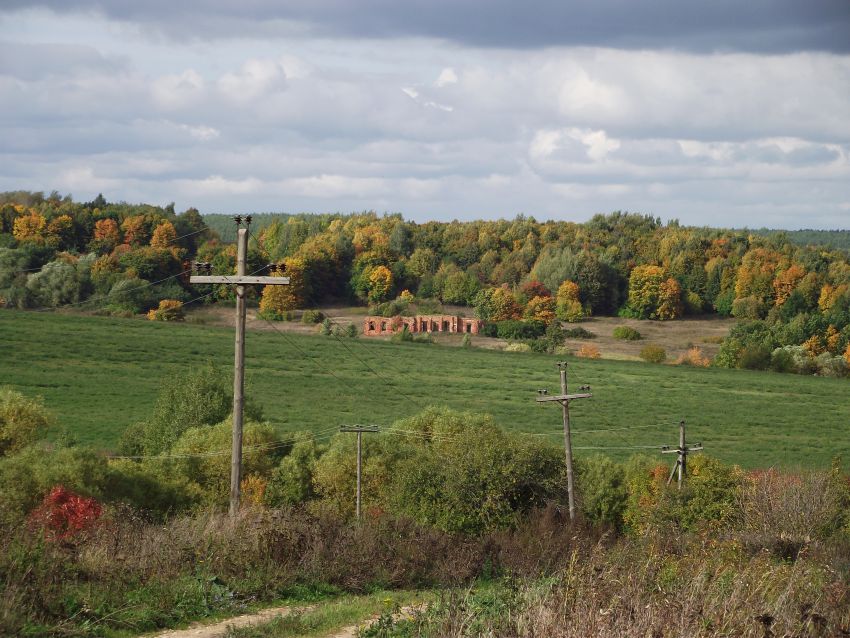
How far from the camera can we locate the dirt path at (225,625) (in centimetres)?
945

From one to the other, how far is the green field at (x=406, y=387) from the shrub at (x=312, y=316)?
835 centimetres

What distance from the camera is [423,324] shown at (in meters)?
99.4

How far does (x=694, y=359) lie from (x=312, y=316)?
32892mm

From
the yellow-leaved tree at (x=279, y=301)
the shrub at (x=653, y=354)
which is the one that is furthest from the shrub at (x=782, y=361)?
the yellow-leaved tree at (x=279, y=301)

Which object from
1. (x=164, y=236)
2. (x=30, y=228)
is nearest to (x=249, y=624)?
(x=164, y=236)

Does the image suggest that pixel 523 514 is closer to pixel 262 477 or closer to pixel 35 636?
pixel 262 477

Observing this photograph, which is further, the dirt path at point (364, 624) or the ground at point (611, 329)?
the ground at point (611, 329)

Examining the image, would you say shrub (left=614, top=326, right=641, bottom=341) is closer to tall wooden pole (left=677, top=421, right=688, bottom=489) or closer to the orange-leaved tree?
the orange-leaved tree

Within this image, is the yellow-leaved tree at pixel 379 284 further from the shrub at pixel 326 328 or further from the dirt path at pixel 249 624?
the dirt path at pixel 249 624

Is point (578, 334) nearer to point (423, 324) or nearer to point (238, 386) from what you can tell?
point (423, 324)

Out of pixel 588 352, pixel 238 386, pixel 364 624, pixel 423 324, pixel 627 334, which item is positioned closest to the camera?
pixel 364 624

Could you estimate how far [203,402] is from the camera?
49344 millimetres

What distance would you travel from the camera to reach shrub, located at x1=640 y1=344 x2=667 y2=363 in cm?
9000

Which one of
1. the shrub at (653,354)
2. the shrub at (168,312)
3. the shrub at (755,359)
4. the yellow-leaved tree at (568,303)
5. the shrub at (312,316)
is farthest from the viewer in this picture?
the yellow-leaved tree at (568,303)
